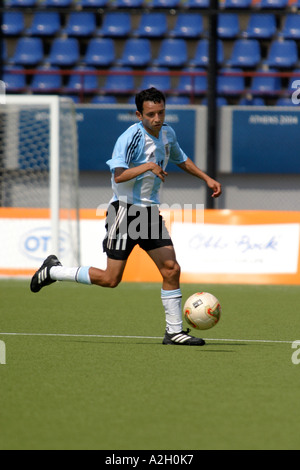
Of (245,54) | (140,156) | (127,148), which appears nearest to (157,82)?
(245,54)

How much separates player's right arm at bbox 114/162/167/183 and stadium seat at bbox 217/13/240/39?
1105 centimetres

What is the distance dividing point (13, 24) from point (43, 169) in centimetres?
426

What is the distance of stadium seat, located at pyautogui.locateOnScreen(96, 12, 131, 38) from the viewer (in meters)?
17.3

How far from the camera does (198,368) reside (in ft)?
19.6

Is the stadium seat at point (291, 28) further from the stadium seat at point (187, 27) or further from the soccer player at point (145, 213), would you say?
the soccer player at point (145, 213)

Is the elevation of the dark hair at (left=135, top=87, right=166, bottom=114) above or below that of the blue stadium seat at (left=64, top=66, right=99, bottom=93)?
below

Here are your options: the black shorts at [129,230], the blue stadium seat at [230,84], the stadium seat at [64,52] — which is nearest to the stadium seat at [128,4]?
the stadium seat at [64,52]

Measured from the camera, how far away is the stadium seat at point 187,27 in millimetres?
17183

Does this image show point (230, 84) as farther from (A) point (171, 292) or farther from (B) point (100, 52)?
(A) point (171, 292)

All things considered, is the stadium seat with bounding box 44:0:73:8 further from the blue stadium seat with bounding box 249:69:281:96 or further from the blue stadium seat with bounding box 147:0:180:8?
the blue stadium seat with bounding box 249:69:281:96

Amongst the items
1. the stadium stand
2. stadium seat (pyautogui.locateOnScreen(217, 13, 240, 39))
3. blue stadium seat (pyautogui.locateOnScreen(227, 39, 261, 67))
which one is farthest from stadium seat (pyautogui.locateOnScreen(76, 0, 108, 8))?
blue stadium seat (pyautogui.locateOnScreen(227, 39, 261, 67))

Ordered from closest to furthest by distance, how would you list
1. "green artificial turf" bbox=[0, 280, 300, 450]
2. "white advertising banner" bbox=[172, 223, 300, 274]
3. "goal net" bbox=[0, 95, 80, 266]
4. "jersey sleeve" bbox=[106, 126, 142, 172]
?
"green artificial turf" bbox=[0, 280, 300, 450] → "jersey sleeve" bbox=[106, 126, 142, 172] → "white advertising banner" bbox=[172, 223, 300, 274] → "goal net" bbox=[0, 95, 80, 266]
